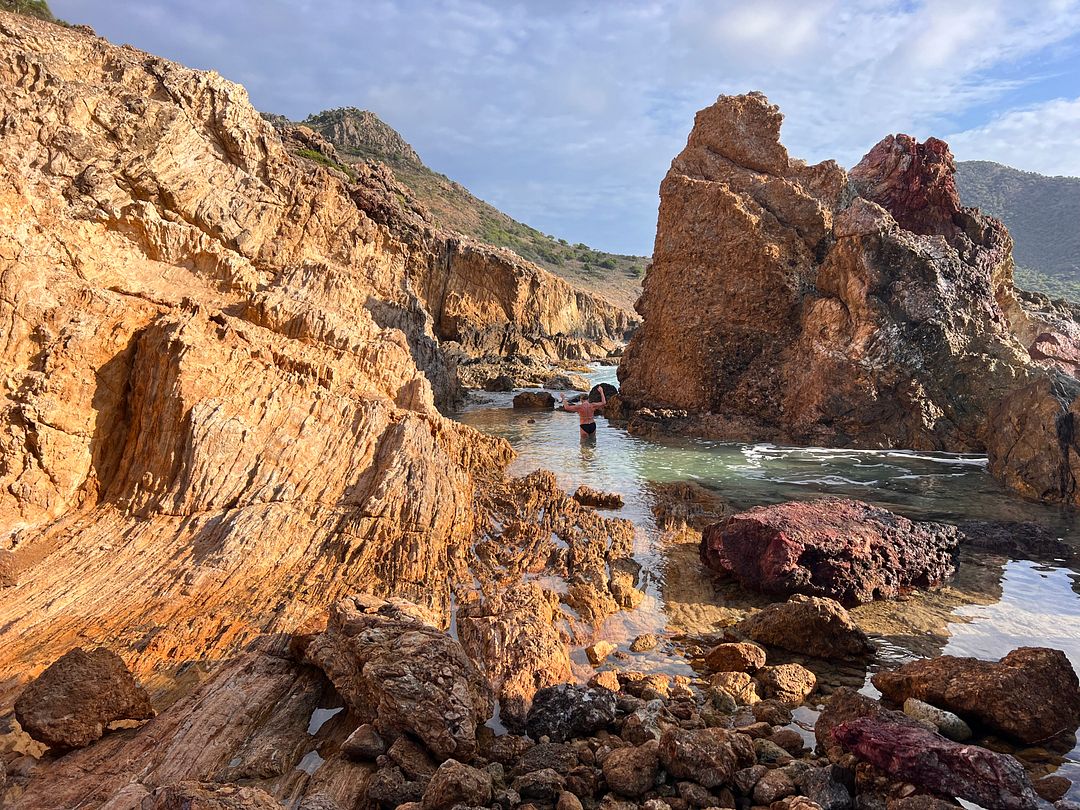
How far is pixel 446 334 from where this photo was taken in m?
39.9

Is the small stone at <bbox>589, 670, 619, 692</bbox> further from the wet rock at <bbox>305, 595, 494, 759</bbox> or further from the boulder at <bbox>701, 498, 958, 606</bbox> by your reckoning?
the boulder at <bbox>701, 498, 958, 606</bbox>

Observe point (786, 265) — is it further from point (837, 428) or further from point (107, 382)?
point (107, 382)

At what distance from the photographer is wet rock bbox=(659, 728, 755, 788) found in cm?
340

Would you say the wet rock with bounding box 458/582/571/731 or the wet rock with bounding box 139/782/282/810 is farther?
the wet rock with bounding box 458/582/571/731

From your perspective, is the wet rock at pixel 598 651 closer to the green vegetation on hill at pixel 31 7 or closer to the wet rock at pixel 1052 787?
the wet rock at pixel 1052 787

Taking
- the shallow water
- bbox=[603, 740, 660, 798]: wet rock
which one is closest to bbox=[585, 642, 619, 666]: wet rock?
the shallow water

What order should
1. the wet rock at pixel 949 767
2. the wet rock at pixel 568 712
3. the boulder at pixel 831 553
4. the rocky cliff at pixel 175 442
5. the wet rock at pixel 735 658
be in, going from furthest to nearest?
the boulder at pixel 831 553 → the wet rock at pixel 735 658 → the rocky cliff at pixel 175 442 → the wet rock at pixel 568 712 → the wet rock at pixel 949 767

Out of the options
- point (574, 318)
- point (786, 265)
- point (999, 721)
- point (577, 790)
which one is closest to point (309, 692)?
point (577, 790)

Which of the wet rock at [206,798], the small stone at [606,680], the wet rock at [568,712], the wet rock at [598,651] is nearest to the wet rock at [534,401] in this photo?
the wet rock at [598,651]

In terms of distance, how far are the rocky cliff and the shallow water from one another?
113cm

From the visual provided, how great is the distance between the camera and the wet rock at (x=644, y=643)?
18.3 feet

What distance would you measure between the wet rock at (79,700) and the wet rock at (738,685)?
4.01 meters

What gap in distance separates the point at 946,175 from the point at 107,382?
23.2 meters

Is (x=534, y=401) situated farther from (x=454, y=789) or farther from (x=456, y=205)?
(x=456, y=205)
